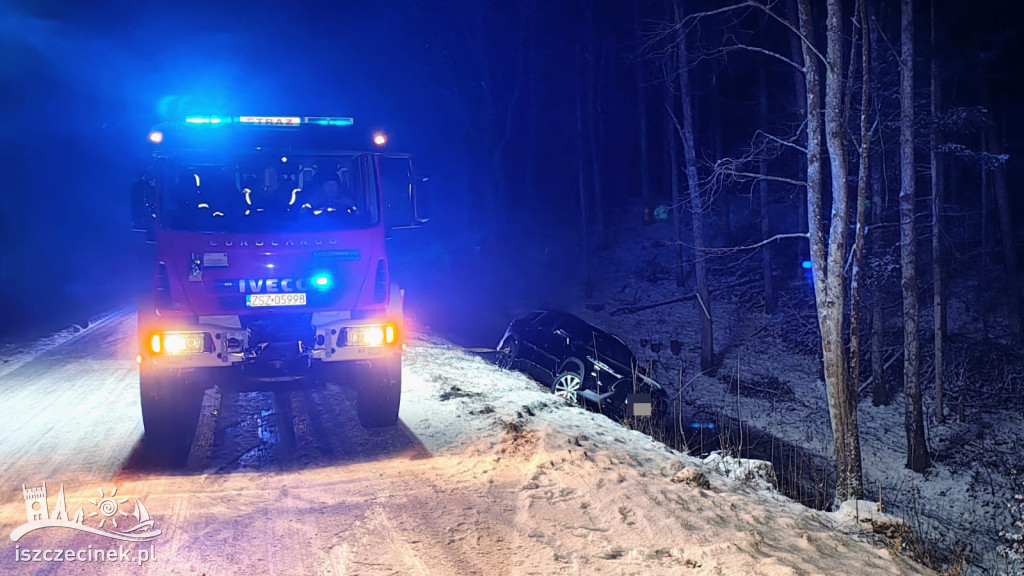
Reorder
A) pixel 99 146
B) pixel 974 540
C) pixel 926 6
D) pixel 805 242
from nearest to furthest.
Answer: pixel 974 540 < pixel 926 6 < pixel 805 242 < pixel 99 146

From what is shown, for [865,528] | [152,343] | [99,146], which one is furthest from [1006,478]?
[99,146]

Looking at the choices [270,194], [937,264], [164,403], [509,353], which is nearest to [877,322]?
[937,264]

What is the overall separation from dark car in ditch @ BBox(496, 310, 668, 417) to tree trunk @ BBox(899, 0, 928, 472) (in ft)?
14.5

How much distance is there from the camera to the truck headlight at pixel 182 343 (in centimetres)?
701

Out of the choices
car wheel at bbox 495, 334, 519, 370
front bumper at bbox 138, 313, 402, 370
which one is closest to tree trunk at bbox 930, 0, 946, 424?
car wheel at bbox 495, 334, 519, 370

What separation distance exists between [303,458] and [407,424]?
5.38ft

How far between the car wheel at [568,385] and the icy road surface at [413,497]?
2.66 meters

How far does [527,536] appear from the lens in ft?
17.0

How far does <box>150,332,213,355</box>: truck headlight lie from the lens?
7.01 metres

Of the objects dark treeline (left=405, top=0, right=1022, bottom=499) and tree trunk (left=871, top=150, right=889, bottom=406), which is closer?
dark treeline (left=405, top=0, right=1022, bottom=499)

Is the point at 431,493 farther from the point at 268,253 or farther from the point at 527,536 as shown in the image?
the point at 268,253

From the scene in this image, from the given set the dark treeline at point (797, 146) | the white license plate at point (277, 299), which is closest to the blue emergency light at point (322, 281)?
the white license plate at point (277, 299)

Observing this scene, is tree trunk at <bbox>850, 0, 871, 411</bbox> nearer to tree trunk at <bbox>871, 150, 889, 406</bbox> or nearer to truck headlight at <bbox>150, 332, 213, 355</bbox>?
tree trunk at <bbox>871, 150, 889, 406</bbox>

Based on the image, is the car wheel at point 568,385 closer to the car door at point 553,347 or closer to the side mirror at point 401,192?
the car door at point 553,347
